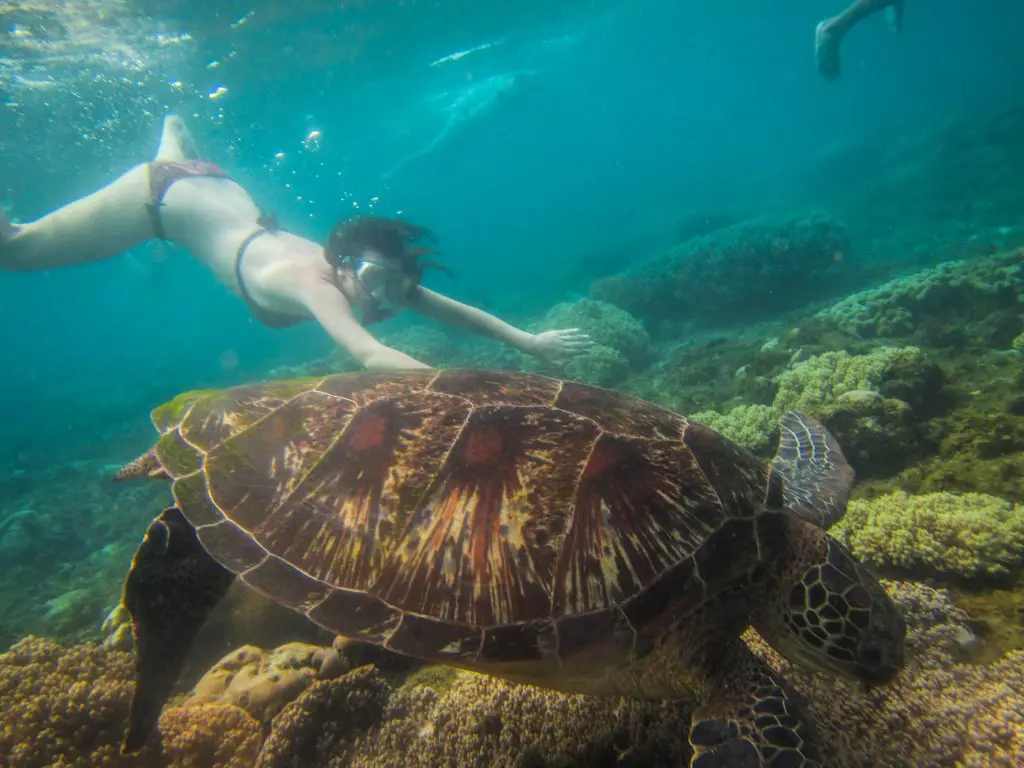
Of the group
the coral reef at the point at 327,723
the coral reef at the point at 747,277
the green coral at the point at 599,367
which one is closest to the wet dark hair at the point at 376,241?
the coral reef at the point at 327,723

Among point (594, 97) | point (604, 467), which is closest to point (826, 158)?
point (604, 467)

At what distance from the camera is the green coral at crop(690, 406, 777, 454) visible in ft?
15.1

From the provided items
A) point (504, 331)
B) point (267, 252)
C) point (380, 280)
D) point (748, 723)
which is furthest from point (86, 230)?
point (748, 723)

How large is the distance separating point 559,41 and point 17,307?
221 feet

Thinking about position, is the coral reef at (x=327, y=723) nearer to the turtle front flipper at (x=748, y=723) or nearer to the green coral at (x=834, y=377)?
the turtle front flipper at (x=748, y=723)

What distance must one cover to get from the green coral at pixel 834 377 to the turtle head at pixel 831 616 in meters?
2.60

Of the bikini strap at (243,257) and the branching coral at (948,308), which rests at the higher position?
the bikini strap at (243,257)

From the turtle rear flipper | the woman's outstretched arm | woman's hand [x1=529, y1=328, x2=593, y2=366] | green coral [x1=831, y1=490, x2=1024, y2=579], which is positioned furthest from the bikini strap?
green coral [x1=831, y1=490, x2=1024, y2=579]

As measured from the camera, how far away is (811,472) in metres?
2.95

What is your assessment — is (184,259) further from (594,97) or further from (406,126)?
(594,97)

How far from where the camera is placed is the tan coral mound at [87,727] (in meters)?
2.36

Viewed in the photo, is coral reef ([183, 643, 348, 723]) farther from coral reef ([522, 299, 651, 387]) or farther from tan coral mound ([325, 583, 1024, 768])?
coral reef ([522, 299, 651, 387])

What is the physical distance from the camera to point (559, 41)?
A: 31.1 m

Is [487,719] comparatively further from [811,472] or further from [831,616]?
[811,472]
